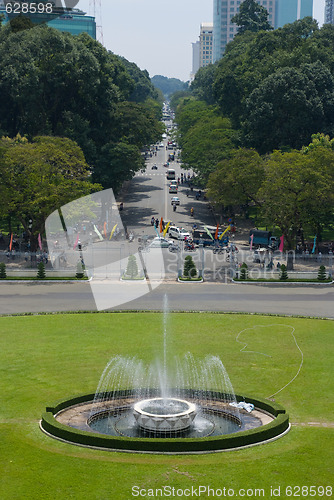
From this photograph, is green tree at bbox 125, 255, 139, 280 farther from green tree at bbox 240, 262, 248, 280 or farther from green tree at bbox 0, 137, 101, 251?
green tree at bbox 0, 137, 101, 251

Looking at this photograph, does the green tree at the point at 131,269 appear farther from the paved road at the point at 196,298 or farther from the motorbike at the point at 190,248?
the motorbike at the point at 190,248

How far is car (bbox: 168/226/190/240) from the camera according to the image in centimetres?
8522

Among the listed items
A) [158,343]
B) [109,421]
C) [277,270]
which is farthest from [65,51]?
[109,421]

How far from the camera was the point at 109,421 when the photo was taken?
30812 mm

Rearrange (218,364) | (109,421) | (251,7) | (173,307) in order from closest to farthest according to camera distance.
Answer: (109,421)
(218,364)
(173,307)
(251,7)

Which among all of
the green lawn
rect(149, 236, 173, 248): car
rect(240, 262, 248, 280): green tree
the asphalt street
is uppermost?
rect(149, 236, 173, 248): car

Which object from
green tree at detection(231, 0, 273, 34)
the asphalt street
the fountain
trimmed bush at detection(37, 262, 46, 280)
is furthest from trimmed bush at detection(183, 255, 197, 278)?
green tree at detection(231, 0, 273, 34)

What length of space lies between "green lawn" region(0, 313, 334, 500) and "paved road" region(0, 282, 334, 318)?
9.63 feet

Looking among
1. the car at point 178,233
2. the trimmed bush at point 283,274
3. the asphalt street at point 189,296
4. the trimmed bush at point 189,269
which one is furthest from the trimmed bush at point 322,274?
the car at point 178,233

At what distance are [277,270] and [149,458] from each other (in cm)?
4152

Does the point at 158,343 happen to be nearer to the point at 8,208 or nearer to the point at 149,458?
the point at 149,458

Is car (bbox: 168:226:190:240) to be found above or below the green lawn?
above

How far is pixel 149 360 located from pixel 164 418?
10.9 meters

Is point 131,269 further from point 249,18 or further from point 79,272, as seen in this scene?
point 249,18
